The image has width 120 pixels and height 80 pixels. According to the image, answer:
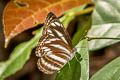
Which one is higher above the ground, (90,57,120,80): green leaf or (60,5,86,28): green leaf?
(60,5,86,28): green leaf

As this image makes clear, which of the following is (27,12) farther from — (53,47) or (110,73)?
(110,73)

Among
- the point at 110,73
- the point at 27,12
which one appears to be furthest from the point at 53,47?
the point at 110,73

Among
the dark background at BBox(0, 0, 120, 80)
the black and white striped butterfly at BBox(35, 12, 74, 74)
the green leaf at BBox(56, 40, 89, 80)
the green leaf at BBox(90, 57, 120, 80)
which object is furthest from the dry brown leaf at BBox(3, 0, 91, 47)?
the dark background at BBox(0, 0, 120, 80)

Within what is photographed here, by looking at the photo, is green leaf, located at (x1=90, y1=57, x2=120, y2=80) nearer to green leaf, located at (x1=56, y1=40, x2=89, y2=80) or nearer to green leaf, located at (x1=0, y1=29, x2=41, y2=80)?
green leaf, located at (x1=56, y1=40, x2=89, y2=80)

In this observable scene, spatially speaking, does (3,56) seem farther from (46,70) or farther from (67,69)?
(67,69)

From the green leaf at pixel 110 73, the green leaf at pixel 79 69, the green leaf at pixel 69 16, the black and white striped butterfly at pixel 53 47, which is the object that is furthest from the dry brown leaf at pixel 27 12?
the green leaf at pixel 110 73

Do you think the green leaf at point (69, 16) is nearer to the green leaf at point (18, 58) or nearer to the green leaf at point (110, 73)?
the green leaf at point (18, 58)
